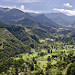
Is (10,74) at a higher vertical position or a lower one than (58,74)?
lower

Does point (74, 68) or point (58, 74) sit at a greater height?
point (74, 68)

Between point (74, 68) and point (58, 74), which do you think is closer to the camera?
point (74, 68)

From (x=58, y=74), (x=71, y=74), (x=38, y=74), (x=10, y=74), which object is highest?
(x=71, y=74)

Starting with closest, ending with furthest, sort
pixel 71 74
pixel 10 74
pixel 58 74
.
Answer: pixel 71 74 → pixel 58 74 → pixel 10 74

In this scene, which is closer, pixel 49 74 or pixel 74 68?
pixel 74 68

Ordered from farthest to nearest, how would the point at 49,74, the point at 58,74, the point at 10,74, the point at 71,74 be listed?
the point at 10,74, the point at 49,74, the point at 58,74, the point at 71,74

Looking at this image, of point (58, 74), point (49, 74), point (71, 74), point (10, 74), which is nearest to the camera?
point (71, 74)

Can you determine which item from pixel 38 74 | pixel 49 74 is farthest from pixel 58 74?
pixel 38 74

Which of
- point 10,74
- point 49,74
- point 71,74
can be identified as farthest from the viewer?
point 10,74

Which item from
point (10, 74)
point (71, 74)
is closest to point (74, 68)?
point (71, 74)

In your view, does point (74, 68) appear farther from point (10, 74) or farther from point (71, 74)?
point (10, 74)
